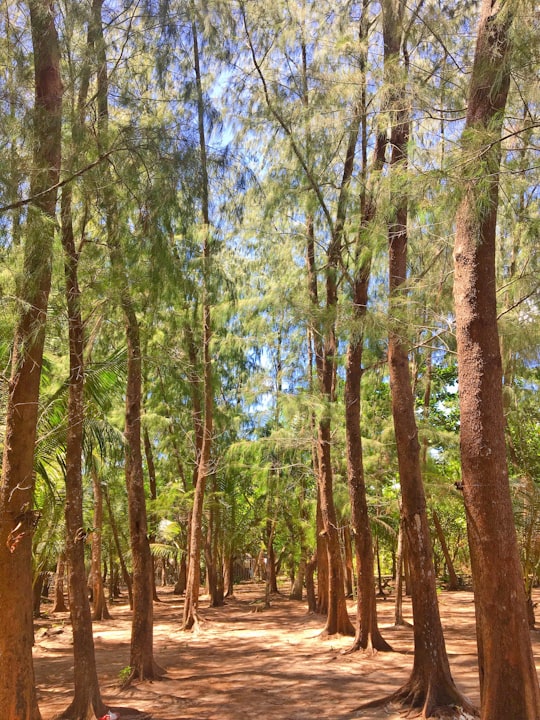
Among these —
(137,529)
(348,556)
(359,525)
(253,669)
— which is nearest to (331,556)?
(359,525)

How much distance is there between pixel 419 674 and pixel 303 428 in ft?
24.8

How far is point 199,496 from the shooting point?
14750 mm

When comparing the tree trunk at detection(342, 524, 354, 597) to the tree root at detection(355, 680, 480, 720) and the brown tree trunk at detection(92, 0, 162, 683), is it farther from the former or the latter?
the tree root at detection(355, 680, 480, 720)

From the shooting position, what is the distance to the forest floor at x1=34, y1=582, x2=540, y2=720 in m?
7.58

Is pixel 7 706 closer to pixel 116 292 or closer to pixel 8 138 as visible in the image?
pixel 116 292

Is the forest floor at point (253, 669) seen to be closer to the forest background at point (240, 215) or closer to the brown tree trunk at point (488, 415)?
the forest background at point (240, 215)

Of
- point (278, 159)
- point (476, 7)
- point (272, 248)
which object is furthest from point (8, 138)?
point (272, 248)

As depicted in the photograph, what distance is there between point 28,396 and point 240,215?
4759 mm

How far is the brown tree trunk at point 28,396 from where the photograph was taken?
17.2 feet

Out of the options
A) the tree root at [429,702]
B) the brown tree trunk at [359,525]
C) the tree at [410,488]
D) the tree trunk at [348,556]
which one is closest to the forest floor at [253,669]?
the tree root at [429,702]

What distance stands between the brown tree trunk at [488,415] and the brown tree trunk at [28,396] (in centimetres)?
339

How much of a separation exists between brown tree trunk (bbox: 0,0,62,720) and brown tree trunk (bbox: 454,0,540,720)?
3.39m

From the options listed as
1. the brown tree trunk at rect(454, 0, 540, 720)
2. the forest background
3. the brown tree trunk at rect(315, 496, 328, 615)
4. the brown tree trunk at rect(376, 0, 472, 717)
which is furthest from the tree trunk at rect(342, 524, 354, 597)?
the brown tree trunk at rect(454, 0, 540, 720)

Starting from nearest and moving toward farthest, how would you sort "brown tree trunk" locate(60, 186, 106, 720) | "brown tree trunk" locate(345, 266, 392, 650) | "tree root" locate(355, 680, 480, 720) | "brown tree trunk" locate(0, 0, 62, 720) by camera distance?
1. "brown tree trunk" locate(0, 0, 62, 720)
2. "tree root" locate(355, 680, 480, 720)
3. "brown tree trunk" locate(60, 186, 106, 720)
4. "brown tree trunk" locate(345, 266, 392, 650)
